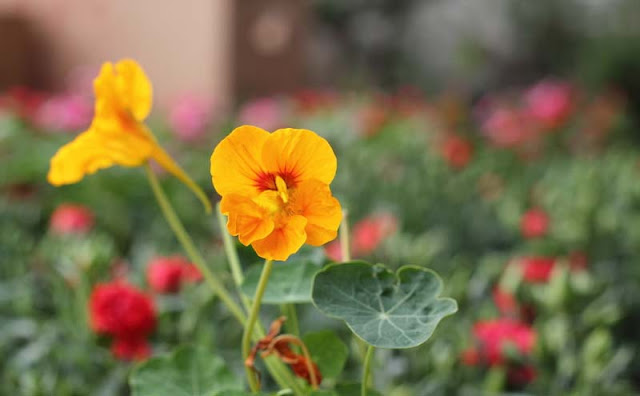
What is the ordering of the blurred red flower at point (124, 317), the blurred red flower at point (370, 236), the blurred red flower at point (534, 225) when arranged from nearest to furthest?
the blurred red flower at point (124, 317)
the blurred red flower at point (370, 236)
the blurred red flower at point (534, 225)

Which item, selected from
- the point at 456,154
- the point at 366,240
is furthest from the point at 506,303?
the point at 456,154

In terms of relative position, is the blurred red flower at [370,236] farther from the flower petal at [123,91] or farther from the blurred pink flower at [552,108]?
the blurred pink flower at [552,108]

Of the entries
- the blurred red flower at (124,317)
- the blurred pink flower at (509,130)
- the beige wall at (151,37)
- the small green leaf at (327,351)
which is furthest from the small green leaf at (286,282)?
the beige wall at (151,37)

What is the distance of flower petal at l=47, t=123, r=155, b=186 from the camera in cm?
70

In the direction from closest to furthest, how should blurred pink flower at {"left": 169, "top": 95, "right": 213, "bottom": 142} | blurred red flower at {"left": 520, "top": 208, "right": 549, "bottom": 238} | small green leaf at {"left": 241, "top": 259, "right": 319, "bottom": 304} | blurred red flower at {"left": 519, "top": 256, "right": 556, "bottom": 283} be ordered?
1. small green leaf at {"left": 241, "top": 259, "right": 319, "bottom": 304}
2. blurred red flower at {"left": 519, "top": 256, "right": 556, "bottom": 283}
3. blurred red flower at {"left": 520, "top": 208, "right": 549, "bottom": 238}
4. blurred pink flower at {"left": 169, "top": 95, "right": 213, "bottom": 142}

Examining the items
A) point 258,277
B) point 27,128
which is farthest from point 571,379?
point 27,128

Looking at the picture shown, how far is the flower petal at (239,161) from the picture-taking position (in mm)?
520

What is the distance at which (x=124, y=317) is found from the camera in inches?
41.0

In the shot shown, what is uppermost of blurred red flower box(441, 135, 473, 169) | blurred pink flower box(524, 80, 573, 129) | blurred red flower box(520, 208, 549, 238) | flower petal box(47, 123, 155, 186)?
flower petal box(47, 123, 155, 186)

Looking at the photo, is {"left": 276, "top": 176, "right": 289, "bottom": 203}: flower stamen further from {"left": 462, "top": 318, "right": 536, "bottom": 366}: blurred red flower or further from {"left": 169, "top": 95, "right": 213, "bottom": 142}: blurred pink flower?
{"left": 169, "top": 95, "right": 213, "bottom": 142}: blurred pink flower

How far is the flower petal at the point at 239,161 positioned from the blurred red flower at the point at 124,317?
0.56 m

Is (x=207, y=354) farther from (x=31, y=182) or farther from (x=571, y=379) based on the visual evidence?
(x=31, y=182)

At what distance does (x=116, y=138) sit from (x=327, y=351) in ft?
0.86

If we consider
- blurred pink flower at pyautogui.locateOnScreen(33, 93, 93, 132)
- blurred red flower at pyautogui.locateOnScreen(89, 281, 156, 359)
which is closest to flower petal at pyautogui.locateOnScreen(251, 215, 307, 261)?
blurred red flower at pyautogui.locateOnScreen(89, 281, 156, 359)
